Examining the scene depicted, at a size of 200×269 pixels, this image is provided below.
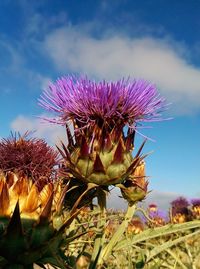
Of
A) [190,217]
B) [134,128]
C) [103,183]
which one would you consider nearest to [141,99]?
[134,128]

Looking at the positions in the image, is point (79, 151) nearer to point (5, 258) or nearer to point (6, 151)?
point (6, 151)

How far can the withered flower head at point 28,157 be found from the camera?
2.99 metres

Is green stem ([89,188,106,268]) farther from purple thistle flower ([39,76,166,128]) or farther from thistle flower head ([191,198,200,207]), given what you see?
thistle flower head ([191,198,200,207])

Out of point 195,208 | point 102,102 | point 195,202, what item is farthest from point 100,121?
point 195,202

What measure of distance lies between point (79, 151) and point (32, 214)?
101cm

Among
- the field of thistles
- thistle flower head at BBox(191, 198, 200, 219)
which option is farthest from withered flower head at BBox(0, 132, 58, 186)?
thistle flower head at BBox(191, 198, 200, 219)

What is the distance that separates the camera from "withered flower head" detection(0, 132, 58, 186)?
2.99m

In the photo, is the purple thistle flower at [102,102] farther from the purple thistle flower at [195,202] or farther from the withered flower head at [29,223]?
the purple thistle flower at [195,202]

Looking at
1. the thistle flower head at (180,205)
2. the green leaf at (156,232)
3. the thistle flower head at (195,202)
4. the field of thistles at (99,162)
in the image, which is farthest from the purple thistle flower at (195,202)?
the green leaf at (156,232)

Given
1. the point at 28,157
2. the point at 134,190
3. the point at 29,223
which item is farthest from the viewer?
the point at 134,190

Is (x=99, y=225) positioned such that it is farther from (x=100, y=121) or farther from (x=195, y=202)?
(x=195, y=202)

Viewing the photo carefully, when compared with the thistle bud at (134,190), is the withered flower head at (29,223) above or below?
below

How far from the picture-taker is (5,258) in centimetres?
234

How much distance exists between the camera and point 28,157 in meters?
3.10
